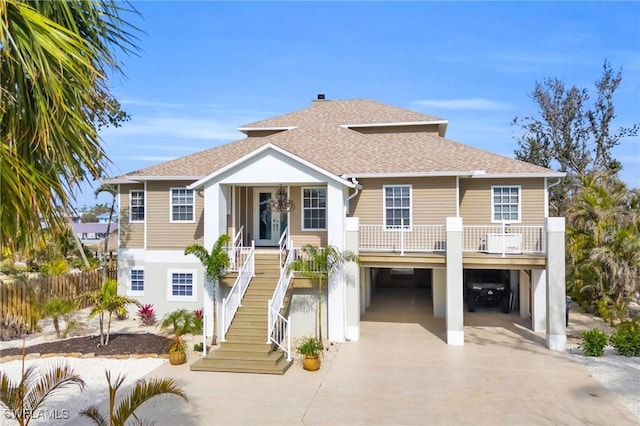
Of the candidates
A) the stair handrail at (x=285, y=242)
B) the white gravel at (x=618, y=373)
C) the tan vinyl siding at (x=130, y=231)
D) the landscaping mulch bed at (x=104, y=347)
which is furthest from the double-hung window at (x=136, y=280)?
the white gravel at (x=618, y=373)

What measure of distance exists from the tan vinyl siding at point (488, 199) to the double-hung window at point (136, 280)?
13362 millimetres

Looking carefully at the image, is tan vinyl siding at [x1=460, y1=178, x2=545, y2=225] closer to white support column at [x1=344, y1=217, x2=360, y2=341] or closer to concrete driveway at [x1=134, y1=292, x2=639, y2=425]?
concrete driveway at [x1=134, y1=292, x2=639, y2=425]

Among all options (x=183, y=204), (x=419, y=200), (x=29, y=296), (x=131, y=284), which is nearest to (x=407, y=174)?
(x=419, y=200)

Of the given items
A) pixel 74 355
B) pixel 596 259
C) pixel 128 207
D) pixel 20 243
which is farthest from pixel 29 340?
pixel 596 259

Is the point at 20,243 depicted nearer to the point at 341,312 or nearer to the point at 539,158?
the point at 341,312

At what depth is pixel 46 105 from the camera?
11.4ft

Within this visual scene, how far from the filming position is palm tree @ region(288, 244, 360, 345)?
14.7 m

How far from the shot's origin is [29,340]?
1558 cm

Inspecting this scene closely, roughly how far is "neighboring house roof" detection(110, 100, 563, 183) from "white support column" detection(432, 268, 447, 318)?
4.02 m

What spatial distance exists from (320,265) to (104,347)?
7.00m

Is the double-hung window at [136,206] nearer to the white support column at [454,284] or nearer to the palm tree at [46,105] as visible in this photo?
the white support column at [454,284]

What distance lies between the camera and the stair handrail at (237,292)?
13342mm

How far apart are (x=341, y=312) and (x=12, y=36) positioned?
13109 mm

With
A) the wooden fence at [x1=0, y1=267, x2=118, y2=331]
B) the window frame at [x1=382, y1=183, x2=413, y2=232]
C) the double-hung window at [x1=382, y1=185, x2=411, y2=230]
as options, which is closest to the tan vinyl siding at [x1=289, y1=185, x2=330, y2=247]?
the window frame at [x1=382, y1=183, x2=413, y2=232]
